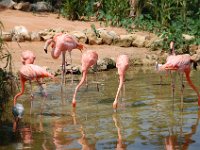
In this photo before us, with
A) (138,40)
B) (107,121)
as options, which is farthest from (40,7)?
(107,121)

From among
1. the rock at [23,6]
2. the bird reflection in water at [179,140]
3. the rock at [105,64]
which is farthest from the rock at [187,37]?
the bird reflection in water at [179,140]

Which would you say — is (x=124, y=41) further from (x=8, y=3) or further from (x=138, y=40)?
(x=8, y=3)

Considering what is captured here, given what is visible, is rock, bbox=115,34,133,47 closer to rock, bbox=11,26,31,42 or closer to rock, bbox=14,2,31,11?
rock, bbox=11,26,31,42

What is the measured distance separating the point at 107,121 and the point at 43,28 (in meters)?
8.96

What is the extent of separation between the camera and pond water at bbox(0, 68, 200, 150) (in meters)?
6.39

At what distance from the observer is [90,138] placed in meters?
6.62

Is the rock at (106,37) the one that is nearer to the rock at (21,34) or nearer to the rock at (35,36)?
the rock at (35,36)

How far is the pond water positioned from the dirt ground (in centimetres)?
245

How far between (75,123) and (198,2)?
38.1 ft

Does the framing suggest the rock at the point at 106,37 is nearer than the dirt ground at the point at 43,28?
No

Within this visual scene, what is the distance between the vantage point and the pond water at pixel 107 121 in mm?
6395

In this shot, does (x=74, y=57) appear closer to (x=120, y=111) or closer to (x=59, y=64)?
(x=59, y=64)

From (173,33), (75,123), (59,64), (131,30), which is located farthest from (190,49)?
(75,123)

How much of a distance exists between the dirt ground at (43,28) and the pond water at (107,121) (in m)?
2.45
